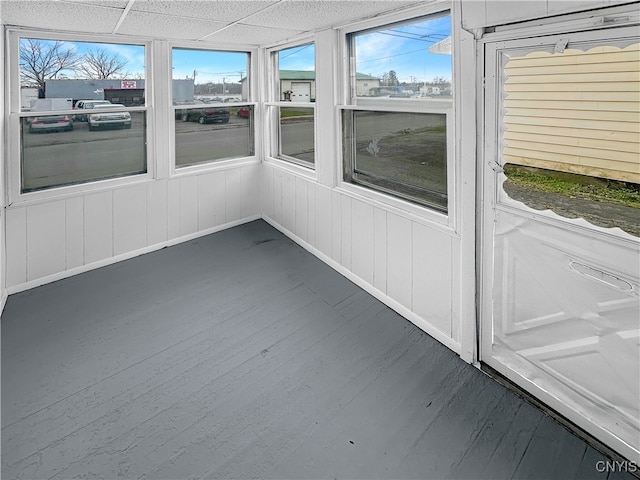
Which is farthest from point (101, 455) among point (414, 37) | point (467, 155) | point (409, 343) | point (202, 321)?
point (414, 37)

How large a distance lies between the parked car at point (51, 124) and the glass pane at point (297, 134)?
82.2 inches

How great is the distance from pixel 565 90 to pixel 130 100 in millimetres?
3650

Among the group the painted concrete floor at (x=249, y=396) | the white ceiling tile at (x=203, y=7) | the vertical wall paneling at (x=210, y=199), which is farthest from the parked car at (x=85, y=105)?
the painted concrete floor at (x=249, y=396)

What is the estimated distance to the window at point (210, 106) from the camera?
4227mm

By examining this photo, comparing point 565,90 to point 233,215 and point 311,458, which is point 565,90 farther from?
point 233,215

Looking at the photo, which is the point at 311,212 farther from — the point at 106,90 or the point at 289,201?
the point at 106,90

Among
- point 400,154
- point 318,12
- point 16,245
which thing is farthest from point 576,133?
point 16,245

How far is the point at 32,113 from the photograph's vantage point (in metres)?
3.32

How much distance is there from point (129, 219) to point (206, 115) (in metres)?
1.42

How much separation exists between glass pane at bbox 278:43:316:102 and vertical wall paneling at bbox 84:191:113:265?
208cm

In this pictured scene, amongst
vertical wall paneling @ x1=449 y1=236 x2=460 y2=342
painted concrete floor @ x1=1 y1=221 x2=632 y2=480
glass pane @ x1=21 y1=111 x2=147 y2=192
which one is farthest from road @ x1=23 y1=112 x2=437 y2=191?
painted concrete floor @ x1=1 y1=221 x2=632 y2=480

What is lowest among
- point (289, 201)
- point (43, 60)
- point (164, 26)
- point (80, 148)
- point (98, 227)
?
point (98, 227)

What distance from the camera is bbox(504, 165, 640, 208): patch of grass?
1592 millimetres

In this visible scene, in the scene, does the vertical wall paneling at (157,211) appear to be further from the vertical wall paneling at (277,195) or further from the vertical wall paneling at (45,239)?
the vertical wall paneling at (277,195)
